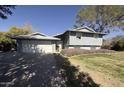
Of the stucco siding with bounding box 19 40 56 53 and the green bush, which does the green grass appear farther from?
the green bush

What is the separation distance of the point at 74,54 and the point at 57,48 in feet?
23.6

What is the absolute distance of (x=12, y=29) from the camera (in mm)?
36062

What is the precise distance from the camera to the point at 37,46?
22016 mm

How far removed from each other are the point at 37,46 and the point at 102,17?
66.9 feet

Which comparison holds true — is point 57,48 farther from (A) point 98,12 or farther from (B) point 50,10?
(A) point 98,12

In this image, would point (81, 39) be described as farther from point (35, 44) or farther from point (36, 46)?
point (35, 44)

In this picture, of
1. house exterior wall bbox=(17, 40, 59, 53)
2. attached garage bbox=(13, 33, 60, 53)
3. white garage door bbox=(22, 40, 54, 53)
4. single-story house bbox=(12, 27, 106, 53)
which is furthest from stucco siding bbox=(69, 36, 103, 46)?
white garage door bbox=(22, 40, 54, 53)

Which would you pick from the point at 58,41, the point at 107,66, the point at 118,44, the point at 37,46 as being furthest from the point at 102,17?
the point at 107,66

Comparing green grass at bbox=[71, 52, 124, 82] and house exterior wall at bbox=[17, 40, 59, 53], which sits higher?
house exterior wall at bbox=[17, 40, 59, 53]

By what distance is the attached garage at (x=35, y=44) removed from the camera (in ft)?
69.0

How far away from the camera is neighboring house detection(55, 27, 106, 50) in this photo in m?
23.9
